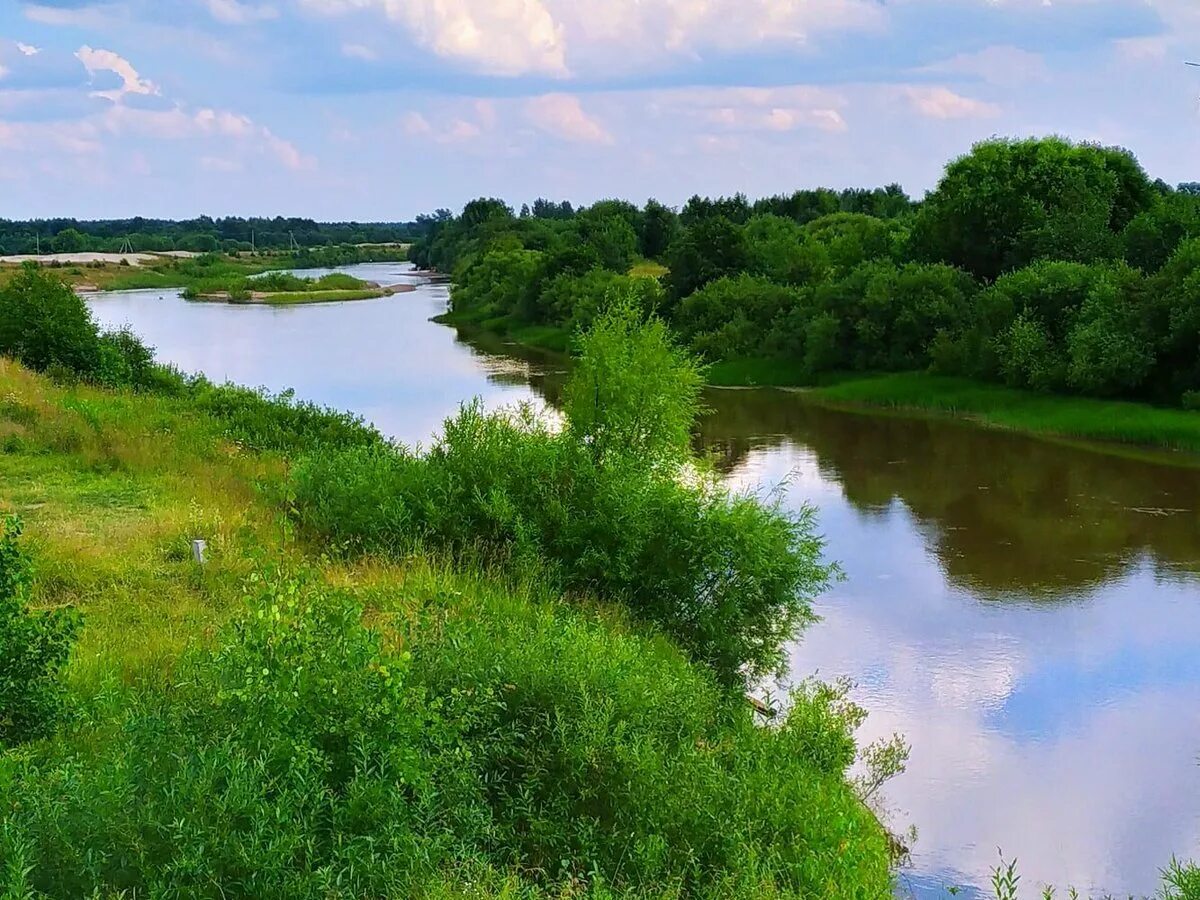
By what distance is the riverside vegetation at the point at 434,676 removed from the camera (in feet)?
17.9

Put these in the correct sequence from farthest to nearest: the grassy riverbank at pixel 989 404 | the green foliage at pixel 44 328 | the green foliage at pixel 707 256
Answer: the green foliage at pixel 707 256
the grassy riverbank at pixel 989 404
the green foliage at pixel 44 328

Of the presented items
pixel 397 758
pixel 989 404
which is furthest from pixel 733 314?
pixel 397 758

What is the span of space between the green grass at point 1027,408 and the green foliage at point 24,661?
89.5 ft

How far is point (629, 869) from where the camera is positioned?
663 centimetres

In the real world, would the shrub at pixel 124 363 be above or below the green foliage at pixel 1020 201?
below

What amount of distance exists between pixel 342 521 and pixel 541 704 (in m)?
5.92

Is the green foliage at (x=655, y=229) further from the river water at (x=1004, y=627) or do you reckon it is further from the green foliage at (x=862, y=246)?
the river water at (x=1004, y=627)

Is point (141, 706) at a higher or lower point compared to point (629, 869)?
higher

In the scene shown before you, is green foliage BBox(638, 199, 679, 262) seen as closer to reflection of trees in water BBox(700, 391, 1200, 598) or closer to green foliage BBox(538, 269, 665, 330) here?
green foliage BBox(538, 269, 665, 330)

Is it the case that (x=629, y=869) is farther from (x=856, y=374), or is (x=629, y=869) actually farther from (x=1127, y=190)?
(x=1127, y=190)

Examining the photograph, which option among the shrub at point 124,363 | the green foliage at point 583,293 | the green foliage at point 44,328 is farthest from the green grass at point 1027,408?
the green foliage at point 44,328

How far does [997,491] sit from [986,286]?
1626cm

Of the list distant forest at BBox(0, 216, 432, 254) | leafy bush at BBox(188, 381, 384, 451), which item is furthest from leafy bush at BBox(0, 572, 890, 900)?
distant forest at BBox(0, 216, 432, 254)

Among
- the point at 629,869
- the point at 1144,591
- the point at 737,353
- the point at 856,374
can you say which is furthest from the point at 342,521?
the point at 737,353
